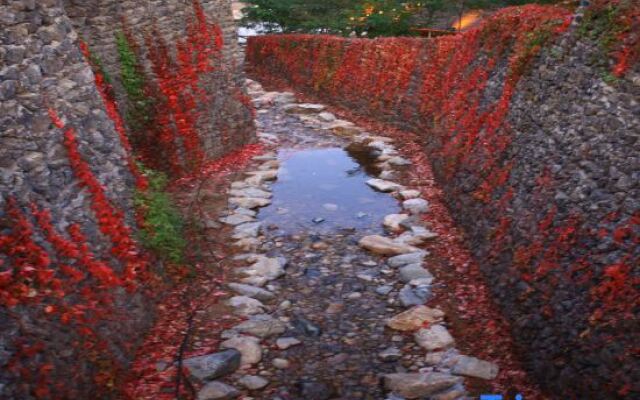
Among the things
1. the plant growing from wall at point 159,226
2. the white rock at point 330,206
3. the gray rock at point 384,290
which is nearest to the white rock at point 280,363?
the gray rock at point 384,290

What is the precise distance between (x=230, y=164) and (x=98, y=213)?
6739mm

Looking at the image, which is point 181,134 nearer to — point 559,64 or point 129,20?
point 129,20

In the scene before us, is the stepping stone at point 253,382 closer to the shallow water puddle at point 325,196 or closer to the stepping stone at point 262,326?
the stepping stone at point 262,326

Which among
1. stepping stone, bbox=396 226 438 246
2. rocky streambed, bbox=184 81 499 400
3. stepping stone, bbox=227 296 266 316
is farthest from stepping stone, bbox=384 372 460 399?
stepping stone, bbox=396 226 438 246

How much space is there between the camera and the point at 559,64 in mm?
7074

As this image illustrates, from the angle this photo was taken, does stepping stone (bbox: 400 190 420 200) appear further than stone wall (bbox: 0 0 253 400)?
Yes

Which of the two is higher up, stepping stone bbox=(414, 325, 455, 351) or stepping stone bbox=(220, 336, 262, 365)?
stepping stone bbox=(220, 336, 262, 365)

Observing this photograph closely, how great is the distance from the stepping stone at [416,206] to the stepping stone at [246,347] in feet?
15.9

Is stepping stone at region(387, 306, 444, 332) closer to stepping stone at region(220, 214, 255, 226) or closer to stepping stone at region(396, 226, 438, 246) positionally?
stepping stone at region(396, 226, 438, 246)

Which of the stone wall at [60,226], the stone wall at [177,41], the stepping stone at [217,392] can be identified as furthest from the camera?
the stone wall at [177,41]

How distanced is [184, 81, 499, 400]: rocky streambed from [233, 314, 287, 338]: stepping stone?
0.01 meters

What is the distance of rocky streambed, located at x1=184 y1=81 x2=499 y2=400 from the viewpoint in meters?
5.80

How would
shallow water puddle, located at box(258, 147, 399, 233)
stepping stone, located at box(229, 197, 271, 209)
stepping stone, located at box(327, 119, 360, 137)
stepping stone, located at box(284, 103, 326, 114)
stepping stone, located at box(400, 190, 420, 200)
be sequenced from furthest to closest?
stepping stone, located at box(284, 103, 326, 114) < stepping stone, located at box(327, 119, 360, 137) < stepping stone, located at box(400, 190, 420, 200) < stepping stone, located at box(229, 197, 271, 209) < shallow water puddle, located at box(258, 147, 399, 233)

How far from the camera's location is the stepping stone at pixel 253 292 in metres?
7.38
